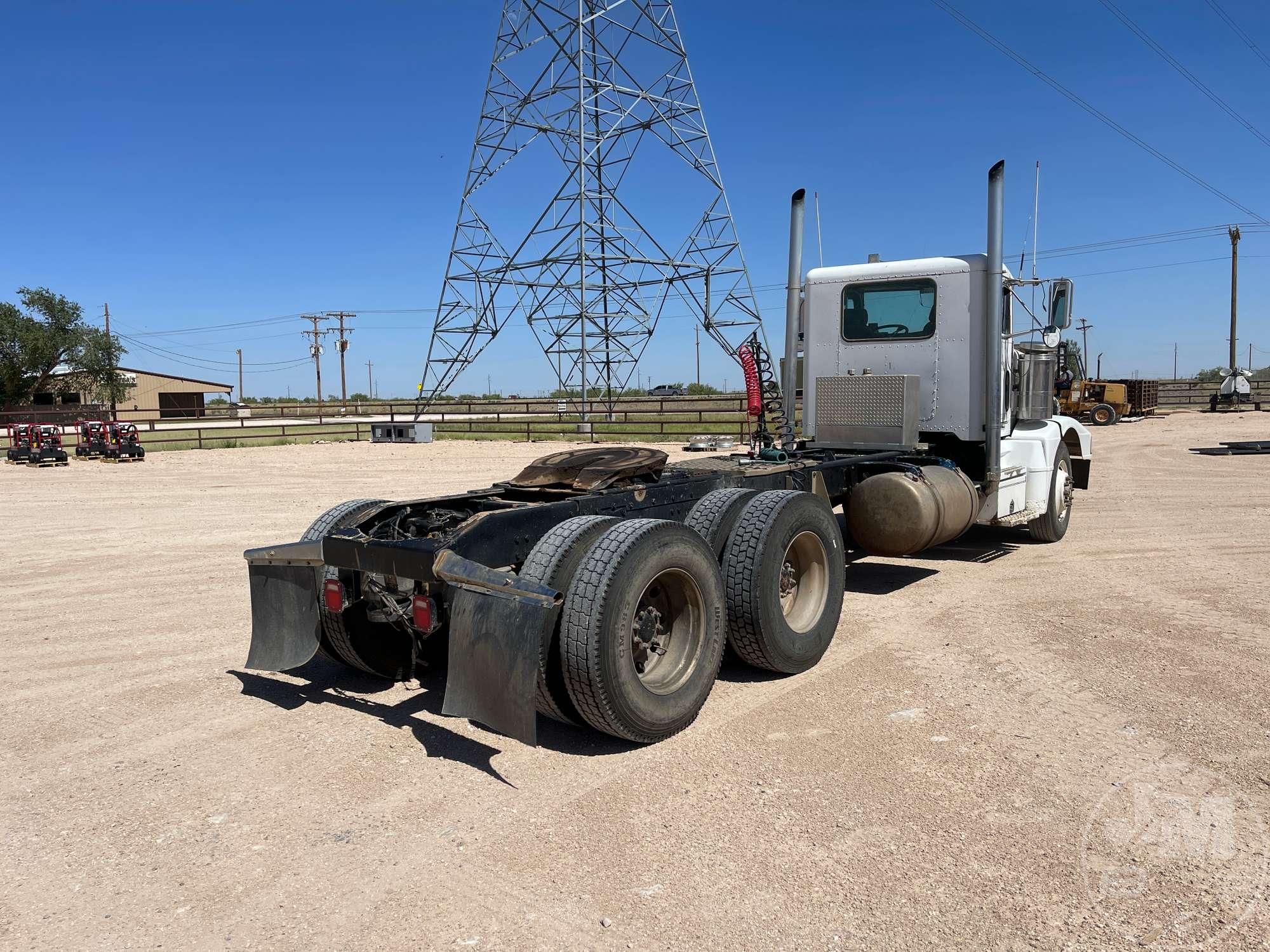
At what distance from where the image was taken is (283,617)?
4.67m

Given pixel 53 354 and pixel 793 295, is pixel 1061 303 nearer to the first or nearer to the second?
pixel 793 295

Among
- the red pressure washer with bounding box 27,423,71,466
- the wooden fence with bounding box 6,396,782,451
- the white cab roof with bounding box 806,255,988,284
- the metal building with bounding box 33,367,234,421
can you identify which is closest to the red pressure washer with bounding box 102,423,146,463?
the red pressure washer with bounding box 27,423,71,466

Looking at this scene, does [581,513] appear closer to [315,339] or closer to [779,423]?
[779,423]

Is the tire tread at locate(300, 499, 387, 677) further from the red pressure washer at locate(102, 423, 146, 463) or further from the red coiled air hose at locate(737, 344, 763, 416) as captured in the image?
the red pressure washer at locate(102, 423, 146, 463)

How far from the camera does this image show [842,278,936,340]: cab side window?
776 cm

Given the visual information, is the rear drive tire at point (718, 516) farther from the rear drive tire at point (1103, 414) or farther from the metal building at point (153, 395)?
the metal building at point (153, 395)

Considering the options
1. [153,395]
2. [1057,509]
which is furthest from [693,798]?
[153,395]

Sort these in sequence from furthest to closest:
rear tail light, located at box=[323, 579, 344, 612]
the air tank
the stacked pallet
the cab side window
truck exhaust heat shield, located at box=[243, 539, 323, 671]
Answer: the stacked pallet < the cab side window < the air tank < truck exhaust heat shield, located at box=[243, 539, 323, 671] < rear tail light, located at box=[323, 579, 344, 612]

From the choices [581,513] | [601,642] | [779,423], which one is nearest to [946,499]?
[779,423]

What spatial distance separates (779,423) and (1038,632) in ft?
10.7

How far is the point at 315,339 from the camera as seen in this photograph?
72.4 meters

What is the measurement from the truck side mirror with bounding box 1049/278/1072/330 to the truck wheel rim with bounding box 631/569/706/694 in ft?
16.9

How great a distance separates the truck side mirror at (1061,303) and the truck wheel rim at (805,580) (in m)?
3.86

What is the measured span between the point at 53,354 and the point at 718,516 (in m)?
55.3
